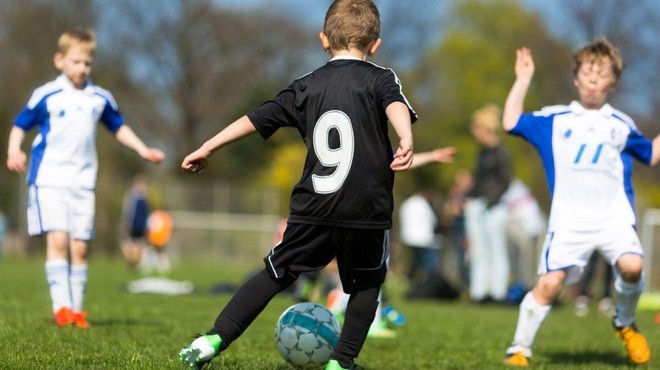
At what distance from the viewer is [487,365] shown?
6.02 metres

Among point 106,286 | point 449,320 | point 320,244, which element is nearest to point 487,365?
point 320,244

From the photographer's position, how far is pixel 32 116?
6992 mm

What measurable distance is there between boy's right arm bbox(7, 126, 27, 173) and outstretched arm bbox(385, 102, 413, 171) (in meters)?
3.26

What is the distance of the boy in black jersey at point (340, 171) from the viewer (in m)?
4.61

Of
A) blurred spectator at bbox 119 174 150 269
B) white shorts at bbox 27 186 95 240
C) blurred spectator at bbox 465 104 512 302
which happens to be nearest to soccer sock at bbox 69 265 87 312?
white shorts at bbox 27 186 95 240

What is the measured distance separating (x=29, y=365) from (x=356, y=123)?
6.43 feet

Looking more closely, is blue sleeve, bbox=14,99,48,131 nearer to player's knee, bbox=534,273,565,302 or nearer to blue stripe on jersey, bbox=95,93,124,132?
blue stripe on jersey, bbox=95,93,124,132

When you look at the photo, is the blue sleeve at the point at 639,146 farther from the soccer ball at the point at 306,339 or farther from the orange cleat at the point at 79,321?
the orange cleat at the point at 79,321

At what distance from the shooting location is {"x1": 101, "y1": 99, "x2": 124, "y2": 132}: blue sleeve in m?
7.29

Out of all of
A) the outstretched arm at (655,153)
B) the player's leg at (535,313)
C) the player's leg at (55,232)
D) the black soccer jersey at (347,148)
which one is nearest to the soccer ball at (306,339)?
the black soccer jersey at (347,148)

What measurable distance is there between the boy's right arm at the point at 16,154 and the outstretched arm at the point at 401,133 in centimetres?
326

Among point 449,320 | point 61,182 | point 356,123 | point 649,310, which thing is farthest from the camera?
point 649,310

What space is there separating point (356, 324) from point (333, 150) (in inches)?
34.5

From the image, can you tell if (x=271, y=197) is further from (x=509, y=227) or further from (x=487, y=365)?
(x=487, y=365)
